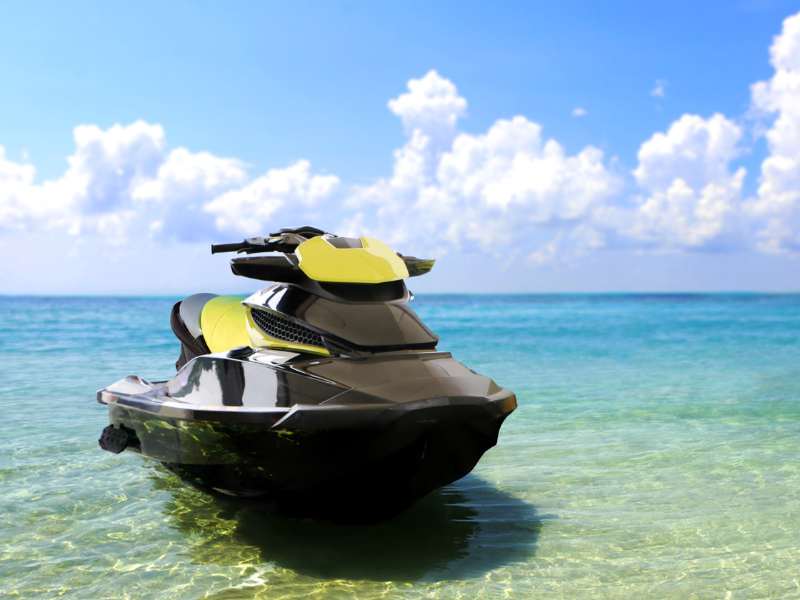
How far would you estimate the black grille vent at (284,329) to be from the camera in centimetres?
371

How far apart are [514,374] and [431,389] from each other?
9.62 meters

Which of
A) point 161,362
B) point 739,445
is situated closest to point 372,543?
point 739,445

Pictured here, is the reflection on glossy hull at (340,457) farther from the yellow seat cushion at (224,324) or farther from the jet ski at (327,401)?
the yellow seat cushion at (224,324)

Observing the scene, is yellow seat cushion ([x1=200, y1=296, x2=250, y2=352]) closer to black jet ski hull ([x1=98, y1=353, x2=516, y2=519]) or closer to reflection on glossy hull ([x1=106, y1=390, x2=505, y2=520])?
black jet ski hull ([x1=98, y1=353, x2=516, y2=519])

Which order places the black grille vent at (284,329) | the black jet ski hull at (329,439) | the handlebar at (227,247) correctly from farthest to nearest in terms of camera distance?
1. the handlebar at (227,247)
2. the black grille vent at (284,329)
3. the black jet ski hull at (329,439)

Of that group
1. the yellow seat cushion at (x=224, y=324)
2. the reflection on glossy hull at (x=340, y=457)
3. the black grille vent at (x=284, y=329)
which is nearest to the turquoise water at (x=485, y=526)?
the reflection on glossy hull at (x=340, y=457)

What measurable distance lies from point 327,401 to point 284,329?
56cm

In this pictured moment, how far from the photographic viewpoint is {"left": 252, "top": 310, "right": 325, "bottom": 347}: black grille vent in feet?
12.2

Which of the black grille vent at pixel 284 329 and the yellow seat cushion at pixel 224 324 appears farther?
the yellow seat cushion at pixel 224 324

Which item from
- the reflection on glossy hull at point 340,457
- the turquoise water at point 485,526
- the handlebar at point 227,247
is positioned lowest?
the turquoise water at point 485,526

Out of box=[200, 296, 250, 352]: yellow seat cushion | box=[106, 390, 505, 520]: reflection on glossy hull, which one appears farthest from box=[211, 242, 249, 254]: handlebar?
box=[106, 390, 505, 520]: reflection on glossy hull

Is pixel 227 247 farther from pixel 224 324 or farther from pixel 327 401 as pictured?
pixel 327 401

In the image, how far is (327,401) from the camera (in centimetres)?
341

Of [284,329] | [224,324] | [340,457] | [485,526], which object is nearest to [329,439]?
[340,457]
